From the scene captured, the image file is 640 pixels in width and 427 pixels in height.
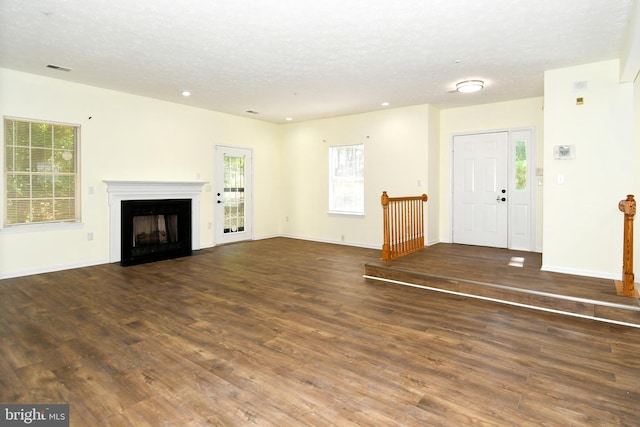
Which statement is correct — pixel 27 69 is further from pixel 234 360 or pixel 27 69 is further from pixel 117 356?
pixel 234 360

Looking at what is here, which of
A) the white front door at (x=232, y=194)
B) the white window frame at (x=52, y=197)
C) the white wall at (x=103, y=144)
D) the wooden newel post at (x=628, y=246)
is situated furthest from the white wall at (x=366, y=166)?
the white window frame at (x=52, y=197)

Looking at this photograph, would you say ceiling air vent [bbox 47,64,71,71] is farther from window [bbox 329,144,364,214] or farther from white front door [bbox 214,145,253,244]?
window [bbox 329,144,364,214]

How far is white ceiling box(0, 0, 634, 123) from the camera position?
10.4 ft

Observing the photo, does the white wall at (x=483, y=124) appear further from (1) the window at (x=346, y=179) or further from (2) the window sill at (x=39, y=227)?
(2) the window sill at (x=39, y=227)

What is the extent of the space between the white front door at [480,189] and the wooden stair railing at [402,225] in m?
0.93

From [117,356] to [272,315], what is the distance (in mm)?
1355

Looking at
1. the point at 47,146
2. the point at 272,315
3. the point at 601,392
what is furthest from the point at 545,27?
the point at 47,146

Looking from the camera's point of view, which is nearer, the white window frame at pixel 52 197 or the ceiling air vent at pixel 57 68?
the ceiling air vent at pixel 57 68

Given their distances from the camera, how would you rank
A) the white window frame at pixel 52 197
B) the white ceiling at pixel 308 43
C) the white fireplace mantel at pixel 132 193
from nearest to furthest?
the white ceiling at pixel 308 43, the white window frame at pixel 52 197, the white fireplace mantel at pixel 132 193

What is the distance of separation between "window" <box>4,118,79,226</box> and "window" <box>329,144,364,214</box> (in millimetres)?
4726

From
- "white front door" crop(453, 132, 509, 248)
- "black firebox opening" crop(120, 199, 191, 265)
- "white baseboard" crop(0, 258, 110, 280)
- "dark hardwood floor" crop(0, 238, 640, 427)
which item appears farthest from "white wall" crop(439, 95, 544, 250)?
"white baseboard" crop(0, 258, 110, 280)

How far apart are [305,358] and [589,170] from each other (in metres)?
4.19

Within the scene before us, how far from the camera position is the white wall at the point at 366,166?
681 centimetres

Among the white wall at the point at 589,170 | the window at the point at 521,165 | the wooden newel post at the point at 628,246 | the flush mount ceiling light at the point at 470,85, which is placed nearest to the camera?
the wooden newel post at the point at 628,246
